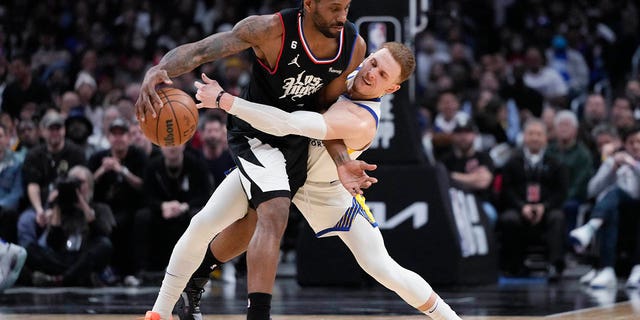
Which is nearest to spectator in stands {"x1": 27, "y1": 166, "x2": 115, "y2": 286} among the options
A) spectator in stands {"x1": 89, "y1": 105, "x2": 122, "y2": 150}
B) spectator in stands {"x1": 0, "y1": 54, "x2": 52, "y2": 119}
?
spectator in stands {"x1": 89, "y1": 105, "x2": 122, "y2": 150}

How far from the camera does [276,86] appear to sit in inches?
229

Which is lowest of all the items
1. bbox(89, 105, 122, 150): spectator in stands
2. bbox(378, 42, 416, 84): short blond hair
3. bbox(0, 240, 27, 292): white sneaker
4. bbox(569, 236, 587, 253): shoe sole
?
bbox(569, 236, 587, 253): shoe sole

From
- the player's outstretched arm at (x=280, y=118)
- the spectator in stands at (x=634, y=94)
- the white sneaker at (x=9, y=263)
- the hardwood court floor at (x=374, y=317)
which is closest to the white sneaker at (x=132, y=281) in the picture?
the hardwood court floor at (x=374, y=317)

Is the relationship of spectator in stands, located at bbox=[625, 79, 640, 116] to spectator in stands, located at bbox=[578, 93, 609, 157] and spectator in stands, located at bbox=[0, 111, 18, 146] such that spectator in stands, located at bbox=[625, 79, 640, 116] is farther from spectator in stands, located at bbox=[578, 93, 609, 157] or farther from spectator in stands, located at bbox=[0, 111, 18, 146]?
spectator in stands, located at bbox=[0, 111, 18, 146]

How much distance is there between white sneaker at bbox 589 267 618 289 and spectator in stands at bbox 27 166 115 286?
4.23 meters

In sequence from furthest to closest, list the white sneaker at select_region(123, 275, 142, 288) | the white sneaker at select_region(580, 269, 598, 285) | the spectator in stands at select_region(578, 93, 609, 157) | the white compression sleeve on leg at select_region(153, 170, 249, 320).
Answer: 1. the spectator in stands at select_region(578, 93, 609, 157)
2. the white sneaker at select_region(580, 269, 598, 285)
3. the white sneaker at select_region(123, 275, 142, 288)
4. the white compression sleeve on leg at select_region(153, 170, 249, 320)

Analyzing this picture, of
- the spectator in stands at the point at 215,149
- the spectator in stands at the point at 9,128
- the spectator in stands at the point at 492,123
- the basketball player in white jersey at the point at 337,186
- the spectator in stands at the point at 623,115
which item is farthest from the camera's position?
the spectator in stands at the point at 492,123

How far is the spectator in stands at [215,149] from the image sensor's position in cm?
1123

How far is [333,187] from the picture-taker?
5875 millimetres

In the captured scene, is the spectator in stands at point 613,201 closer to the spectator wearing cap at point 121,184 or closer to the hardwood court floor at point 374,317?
the hardwood court floor at point 374,317

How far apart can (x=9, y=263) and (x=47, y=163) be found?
11.5ft

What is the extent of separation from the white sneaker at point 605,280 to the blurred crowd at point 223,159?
26 mm

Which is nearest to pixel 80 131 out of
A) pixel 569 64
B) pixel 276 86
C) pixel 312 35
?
pixel 276 86

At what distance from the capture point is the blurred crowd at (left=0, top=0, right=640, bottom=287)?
10312 mm
